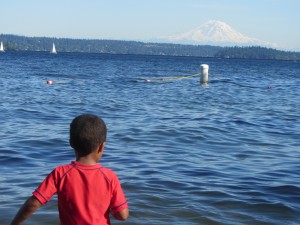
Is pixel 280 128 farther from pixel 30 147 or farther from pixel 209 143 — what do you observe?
pixel 30 147

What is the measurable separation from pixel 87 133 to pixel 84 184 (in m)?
0.33

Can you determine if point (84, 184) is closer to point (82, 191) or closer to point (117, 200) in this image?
point (82, 191)

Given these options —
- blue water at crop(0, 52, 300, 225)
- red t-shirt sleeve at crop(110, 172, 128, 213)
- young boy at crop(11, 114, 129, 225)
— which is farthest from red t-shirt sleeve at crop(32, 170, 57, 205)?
blue water at crop(0, 52, 300, 225)

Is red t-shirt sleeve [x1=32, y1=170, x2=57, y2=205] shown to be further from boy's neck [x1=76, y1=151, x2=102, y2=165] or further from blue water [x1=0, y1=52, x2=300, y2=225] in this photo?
blue water [x1=0, y1=52, x2=300, y2=225]

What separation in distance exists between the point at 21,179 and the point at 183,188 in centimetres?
245

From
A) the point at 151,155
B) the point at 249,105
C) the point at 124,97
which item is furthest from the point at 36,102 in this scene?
the point at 151,155

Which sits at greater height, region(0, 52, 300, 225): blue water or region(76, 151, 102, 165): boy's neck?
region(76, 151, 102, 165): boy's neck

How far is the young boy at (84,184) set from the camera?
3652 millimetres

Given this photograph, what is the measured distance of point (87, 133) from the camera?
364 cm

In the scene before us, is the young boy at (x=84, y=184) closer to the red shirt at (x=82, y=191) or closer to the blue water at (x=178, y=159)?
the red shirt at (x=82, y=191)

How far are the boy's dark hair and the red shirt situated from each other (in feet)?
0.39

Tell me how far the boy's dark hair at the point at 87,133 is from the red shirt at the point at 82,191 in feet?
0.39

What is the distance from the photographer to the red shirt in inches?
144

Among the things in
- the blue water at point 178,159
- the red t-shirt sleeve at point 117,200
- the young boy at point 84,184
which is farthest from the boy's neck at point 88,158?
the blue water at point 178,159
